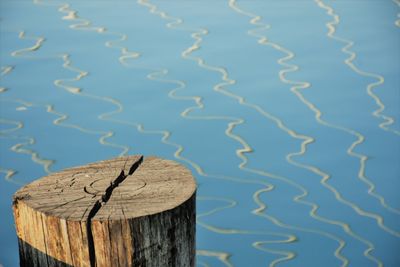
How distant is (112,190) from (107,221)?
0.23 m

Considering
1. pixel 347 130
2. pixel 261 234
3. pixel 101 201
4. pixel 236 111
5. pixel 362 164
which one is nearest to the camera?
pixel 101 201

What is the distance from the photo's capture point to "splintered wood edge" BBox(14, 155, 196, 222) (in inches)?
74.2

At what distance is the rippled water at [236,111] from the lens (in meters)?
3.90

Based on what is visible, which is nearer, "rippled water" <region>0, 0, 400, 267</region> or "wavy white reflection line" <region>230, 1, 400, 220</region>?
"rippled water" <region>0, 0, 400, 267</region>

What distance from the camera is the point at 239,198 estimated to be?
420 centimetres

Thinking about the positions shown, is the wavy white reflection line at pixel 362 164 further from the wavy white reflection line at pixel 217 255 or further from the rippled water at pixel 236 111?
the wavy white reflection line at pixel 217 255

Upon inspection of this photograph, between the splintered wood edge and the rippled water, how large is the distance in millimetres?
1546

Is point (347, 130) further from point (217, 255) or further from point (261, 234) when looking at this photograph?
point (217, 255)

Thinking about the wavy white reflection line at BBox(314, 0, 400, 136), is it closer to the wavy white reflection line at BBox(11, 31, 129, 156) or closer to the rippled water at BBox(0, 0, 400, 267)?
the rippled water at BBox(0, 0, 400, 267)

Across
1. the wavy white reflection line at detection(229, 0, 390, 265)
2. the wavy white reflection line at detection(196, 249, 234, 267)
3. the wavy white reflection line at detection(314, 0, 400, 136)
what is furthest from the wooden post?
the wavy white reflection line at detection(314, 0, 400, 136)

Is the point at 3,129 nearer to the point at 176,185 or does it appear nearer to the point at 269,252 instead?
the point at 269,252

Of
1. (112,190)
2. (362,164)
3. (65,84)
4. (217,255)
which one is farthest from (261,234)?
(65,84)

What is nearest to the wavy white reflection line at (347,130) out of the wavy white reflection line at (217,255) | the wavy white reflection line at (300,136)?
the wavy white reflection line at (300,136)

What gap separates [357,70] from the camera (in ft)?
20.5
